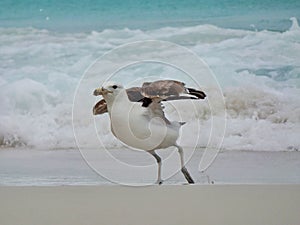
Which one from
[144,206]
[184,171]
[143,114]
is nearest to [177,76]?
[143,114]

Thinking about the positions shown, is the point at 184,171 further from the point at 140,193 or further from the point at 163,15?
the point at 163,15

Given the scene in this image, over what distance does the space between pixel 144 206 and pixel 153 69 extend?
49 cm

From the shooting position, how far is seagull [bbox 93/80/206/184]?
2330 millimetres

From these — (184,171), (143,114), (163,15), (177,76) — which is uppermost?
(163,15)

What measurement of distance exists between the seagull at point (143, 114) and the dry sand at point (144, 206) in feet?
0.25

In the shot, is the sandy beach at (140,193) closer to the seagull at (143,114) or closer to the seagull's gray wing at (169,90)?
the seagull at (143,114)

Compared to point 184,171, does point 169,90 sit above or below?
above

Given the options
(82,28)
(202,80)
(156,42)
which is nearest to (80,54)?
(82,28)

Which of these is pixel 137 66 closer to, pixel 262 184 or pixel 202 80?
pixel 202 80

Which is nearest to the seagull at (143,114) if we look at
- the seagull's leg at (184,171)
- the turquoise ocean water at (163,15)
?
the seagull's leg at (184,171)

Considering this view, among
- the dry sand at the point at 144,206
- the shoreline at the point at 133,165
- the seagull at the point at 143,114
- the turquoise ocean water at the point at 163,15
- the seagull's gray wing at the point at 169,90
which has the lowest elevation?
the dry sand at the point at 144,206

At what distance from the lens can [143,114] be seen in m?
2.33

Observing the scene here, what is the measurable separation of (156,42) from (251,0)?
39 cm

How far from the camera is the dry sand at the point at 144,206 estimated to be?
7.61ft
